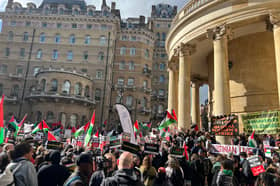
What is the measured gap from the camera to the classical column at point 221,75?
1309 centimetres

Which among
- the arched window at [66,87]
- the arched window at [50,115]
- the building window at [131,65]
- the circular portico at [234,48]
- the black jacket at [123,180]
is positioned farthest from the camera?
the building window at [131,65]

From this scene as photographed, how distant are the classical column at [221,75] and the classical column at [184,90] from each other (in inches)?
111

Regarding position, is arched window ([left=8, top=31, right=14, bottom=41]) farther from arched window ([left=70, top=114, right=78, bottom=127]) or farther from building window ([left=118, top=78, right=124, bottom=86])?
building window ([left=118, top=78, right=124, bottom=86])

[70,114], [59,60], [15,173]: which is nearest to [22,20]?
[59,60]

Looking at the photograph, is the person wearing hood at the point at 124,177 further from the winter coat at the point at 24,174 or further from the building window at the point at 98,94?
the building window at the point at 98,94

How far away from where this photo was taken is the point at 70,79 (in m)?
42.0

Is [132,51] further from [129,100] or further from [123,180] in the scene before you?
[123,180]

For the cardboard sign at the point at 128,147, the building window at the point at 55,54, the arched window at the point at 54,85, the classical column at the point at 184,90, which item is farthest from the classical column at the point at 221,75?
the building window at the point at 55,54

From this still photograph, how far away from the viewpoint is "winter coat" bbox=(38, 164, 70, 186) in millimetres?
4469

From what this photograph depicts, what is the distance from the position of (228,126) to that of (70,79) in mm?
35764

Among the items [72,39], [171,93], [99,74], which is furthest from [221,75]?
[72,39]

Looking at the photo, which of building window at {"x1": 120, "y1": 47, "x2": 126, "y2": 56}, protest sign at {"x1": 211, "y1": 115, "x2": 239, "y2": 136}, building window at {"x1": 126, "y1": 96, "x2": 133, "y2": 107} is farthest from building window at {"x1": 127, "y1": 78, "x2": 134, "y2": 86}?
protest sign at {"x1": 211, "y1": 115, "x2": 239, "y2": 136}

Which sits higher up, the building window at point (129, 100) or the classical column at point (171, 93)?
the building window at point (129, 100)

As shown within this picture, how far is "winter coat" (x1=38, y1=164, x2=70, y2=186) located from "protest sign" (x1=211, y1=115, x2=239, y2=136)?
913 centimetres
